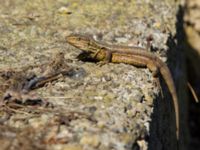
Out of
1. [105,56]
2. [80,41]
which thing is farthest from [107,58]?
[80,41]

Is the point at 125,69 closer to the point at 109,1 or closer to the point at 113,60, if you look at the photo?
the point at 113,60

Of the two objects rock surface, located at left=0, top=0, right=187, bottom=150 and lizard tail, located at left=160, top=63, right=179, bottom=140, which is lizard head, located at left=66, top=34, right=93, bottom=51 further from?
lizard tail, located at left=160, top=63, right=179, bottom=140

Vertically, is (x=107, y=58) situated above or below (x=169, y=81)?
above

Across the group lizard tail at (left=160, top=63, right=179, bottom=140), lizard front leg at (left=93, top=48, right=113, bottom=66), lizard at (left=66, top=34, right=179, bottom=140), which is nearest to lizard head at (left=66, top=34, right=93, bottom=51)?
lizard at (left=66, top=34, right=179, bottom=140)

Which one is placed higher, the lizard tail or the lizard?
the lizard

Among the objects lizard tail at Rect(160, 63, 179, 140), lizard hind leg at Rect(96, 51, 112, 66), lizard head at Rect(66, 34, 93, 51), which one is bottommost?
lizard tail at Rect(160, 63, 179, 140)

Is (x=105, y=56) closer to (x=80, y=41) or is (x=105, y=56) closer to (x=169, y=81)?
(x=80, y=41)

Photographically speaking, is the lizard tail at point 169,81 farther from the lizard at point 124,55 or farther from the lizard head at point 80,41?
the lizard head at point 80,41
